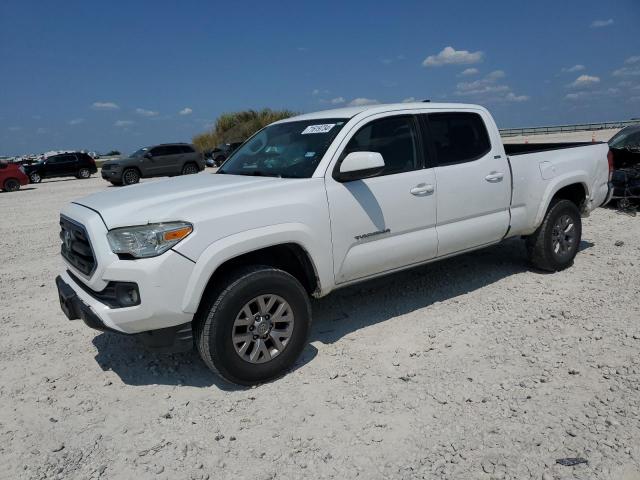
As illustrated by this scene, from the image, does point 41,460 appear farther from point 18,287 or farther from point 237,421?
point 18,287

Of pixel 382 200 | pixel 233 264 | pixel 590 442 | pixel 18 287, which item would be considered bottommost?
pixel 590 442

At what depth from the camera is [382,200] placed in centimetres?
404

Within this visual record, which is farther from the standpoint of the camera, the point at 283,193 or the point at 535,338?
the point at 535,338

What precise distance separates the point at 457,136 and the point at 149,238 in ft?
10.0

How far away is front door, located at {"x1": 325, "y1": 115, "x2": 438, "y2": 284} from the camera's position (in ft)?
12.6

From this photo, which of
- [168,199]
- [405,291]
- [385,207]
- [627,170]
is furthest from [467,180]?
[627,170]

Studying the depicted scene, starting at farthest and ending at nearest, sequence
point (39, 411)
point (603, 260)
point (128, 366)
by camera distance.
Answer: point (603, 260), point (128, 366), point (39, 411)

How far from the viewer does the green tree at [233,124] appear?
43.6 metres

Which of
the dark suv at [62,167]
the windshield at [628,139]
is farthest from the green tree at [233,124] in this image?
the windshield at [628,139]

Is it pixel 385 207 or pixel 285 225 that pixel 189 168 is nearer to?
pixel 385 207

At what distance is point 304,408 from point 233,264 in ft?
3.59

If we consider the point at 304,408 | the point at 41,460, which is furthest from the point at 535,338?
the point at 41,460

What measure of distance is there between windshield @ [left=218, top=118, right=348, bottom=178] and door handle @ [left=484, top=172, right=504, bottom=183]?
1.58 m

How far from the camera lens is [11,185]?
69.1 feet
